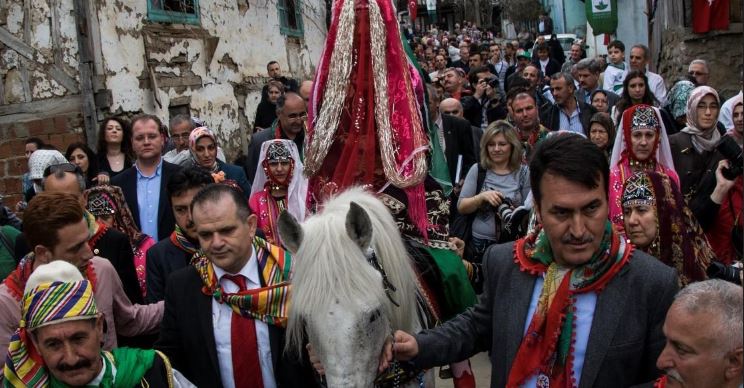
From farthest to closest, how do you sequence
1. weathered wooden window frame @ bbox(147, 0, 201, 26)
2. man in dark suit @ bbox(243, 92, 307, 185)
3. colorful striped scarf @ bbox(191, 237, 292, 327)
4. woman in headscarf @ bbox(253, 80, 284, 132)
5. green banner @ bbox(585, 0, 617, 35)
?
green banner @ bbox(585, 0, 617, 35) → weathered wooden window frame @ bbox(147, 0, 201, 26) → woman in headscarf @ bbox(253, 80, 284, 132) → man in dark suit @ bbox(243, 92, 307, 185) → colorful striped scarf @ bbox(191, 237, 292, 327)

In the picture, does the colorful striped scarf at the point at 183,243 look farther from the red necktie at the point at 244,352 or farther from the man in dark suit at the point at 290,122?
the man in dark suit at the point at 290,122

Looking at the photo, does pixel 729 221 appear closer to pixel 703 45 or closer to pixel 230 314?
pixel 230 314

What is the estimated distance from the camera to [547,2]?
42.5 m

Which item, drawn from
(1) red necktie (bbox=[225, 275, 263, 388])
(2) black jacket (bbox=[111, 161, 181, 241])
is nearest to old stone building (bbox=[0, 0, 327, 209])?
(2) black jacket (bbox=[111, 161, 181, 241])

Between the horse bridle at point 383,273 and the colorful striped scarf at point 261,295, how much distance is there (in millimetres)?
392

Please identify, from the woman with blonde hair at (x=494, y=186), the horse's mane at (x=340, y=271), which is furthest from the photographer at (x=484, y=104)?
the horse's mane at (x=340, y=271)

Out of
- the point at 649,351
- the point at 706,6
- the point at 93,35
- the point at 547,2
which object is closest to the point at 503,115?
the point at 706,6

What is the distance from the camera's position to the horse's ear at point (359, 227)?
332 centimetres

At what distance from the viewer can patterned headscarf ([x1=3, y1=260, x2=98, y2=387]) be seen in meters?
2.87

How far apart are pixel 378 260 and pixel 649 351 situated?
124 cm

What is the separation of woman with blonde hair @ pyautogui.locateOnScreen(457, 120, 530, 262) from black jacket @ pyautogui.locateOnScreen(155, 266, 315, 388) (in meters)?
3.05

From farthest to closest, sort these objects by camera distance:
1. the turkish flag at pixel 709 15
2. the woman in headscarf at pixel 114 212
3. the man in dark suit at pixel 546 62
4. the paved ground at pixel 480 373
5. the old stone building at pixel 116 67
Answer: the man in dark suit at pixel 546 62
the turkish flag at pixel 709 15
the old stone building at pixel 116 67
the paved ground at pixel 480 373
the woman in headscarf at pixel 114 212

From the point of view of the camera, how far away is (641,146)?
5.61 metres

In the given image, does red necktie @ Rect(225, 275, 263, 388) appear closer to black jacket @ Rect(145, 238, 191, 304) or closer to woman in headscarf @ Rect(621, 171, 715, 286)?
black jacket @ Rect(145, 238, 191, 304)
